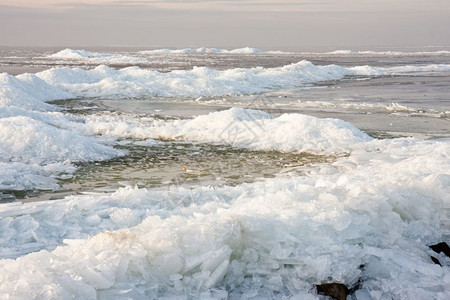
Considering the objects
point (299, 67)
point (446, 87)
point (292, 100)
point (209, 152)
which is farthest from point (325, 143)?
point (299, 67)

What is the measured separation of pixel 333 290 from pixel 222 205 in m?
2.61

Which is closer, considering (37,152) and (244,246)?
(244,246)

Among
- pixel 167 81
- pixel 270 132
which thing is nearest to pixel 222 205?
pixel 270 132

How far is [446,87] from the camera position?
29.7 metres

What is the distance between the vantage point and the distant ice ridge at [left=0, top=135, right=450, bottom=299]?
405cm

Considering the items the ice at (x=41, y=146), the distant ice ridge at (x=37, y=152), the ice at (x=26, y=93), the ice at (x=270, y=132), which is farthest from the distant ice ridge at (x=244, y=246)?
the ice at (x=26, y=93)

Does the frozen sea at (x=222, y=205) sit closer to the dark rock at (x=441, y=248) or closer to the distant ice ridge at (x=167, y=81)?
the dark rock at (x=441, y=248)

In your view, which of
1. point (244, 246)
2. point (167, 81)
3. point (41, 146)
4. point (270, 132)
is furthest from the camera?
point (167, 81)

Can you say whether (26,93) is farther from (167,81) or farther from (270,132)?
(270,132)

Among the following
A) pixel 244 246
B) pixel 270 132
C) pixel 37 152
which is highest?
pixel 244 246

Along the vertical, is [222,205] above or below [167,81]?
above

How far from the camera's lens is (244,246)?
4691 millimetres

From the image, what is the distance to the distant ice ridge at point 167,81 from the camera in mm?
24984

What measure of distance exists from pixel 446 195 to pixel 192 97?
18215mm
